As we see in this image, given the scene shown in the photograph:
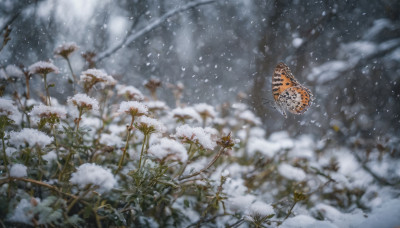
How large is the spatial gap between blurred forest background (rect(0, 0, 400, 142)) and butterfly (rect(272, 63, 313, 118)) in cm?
25

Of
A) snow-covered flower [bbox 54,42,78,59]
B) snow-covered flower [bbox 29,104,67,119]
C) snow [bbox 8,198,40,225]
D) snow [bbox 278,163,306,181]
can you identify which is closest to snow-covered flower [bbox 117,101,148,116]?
snow-covered flower [bbox 29,104,67,119]

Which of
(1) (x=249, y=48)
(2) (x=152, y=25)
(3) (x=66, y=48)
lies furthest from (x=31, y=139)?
(1) (x=249, y=48)

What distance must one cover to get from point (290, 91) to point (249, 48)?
3.59ft

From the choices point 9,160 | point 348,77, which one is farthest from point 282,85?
point 9,160

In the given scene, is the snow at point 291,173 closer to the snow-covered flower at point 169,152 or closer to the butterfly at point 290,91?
the butterfly at point 290,91

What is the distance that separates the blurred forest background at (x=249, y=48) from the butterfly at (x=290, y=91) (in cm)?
25

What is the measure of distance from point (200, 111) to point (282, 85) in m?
0.55

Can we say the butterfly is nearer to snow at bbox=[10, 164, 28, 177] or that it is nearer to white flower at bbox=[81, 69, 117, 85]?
white flower at bbox=[81, 69, 117, 85]

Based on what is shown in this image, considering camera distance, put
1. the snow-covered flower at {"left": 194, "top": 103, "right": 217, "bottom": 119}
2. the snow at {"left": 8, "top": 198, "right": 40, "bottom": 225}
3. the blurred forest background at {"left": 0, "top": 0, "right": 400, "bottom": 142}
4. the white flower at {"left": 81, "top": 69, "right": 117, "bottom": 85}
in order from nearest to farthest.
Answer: the snow at {"left": 8, "top": 198, "right": 40, "bottom": 225}, the white flower at {"left": 81, "top": 69, "right": 117, "bottom": 85}, the snow-covered flower at {"left": 194, "top": 103, "right": 217, "bottom": 119}, the blurred forest background at {"left": 0, "top": 0, "right": 400, "bottom": 142}

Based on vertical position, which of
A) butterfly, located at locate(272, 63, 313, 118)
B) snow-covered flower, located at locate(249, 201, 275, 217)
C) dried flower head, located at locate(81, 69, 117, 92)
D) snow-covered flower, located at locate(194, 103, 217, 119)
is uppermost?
butterfly, located at locate(272, 63, 313, 118)

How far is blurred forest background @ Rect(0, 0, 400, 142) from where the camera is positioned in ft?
5.13

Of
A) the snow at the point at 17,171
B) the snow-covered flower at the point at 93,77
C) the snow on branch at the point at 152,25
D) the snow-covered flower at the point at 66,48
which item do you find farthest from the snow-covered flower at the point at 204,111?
the snow on branch at the point at 152,25

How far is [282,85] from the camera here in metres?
1.22

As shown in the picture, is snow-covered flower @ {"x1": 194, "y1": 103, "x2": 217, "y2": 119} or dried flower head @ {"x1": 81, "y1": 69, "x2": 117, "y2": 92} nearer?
dried flower head @ {"x1": 81, "y1": 69, "x2": 117, "y2": 92}
